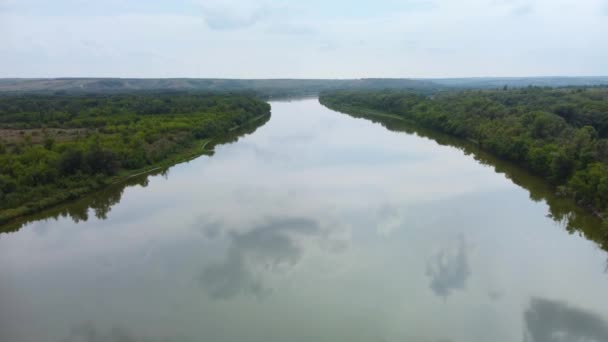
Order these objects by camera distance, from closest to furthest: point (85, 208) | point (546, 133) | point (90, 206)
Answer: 1. point (85, 208)
2. point (90, 206)
3. point (546, 133)

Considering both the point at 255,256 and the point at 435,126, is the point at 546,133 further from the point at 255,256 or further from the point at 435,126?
the point at 255,256

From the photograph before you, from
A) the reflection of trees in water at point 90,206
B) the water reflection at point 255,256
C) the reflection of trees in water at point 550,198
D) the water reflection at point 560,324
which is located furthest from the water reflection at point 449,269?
the reflection of trees in water at point 90,206

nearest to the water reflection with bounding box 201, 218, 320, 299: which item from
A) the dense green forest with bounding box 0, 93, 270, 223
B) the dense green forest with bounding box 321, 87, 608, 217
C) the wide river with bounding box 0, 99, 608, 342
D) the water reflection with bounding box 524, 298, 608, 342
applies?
the wide river with bounding box 0, 99, 608, 342

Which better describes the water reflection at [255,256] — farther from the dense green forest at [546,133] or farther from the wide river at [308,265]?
the dense green forest at [546,133]

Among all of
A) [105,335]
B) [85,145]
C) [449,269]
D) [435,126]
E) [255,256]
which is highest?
[85,145]

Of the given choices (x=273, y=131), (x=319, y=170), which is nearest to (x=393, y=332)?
(x=319, y=170)

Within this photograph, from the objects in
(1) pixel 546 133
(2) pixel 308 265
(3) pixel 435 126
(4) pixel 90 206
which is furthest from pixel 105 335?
(3) pixel 435 126
